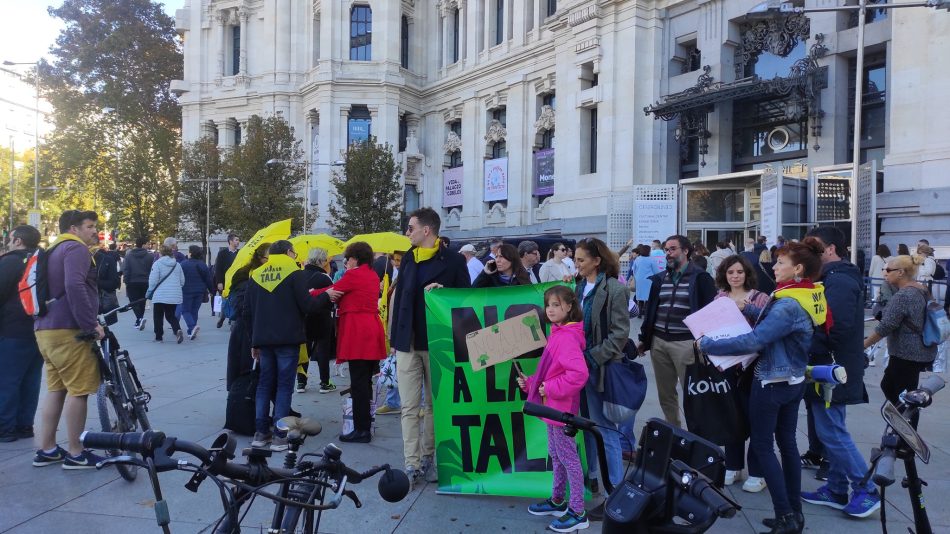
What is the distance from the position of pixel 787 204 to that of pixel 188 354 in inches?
608

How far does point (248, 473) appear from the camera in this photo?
2.02 meters

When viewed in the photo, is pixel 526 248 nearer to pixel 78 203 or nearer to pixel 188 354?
pixel 188 354

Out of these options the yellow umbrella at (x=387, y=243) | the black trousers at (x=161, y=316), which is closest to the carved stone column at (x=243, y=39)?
the black trousers at (x=161, y=316)

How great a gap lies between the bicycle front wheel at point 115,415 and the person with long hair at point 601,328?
138 inches

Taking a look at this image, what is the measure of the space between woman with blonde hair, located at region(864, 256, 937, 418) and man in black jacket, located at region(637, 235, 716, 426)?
1567mm

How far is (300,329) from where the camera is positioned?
5961mm

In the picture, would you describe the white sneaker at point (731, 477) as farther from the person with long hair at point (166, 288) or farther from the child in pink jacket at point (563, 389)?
the person with long hair at point (166, 288)

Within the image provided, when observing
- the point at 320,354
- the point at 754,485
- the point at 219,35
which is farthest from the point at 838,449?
the point at 219,35

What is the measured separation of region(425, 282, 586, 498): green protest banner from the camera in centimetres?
485

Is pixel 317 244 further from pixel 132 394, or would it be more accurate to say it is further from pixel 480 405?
pixel 480 405

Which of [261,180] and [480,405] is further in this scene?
[261,180]

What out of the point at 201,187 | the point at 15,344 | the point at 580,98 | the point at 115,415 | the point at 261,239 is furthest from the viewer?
the point at 201,187

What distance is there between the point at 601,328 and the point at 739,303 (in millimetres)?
1029

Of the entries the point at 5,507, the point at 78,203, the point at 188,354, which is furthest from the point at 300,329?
the point at 78,203
